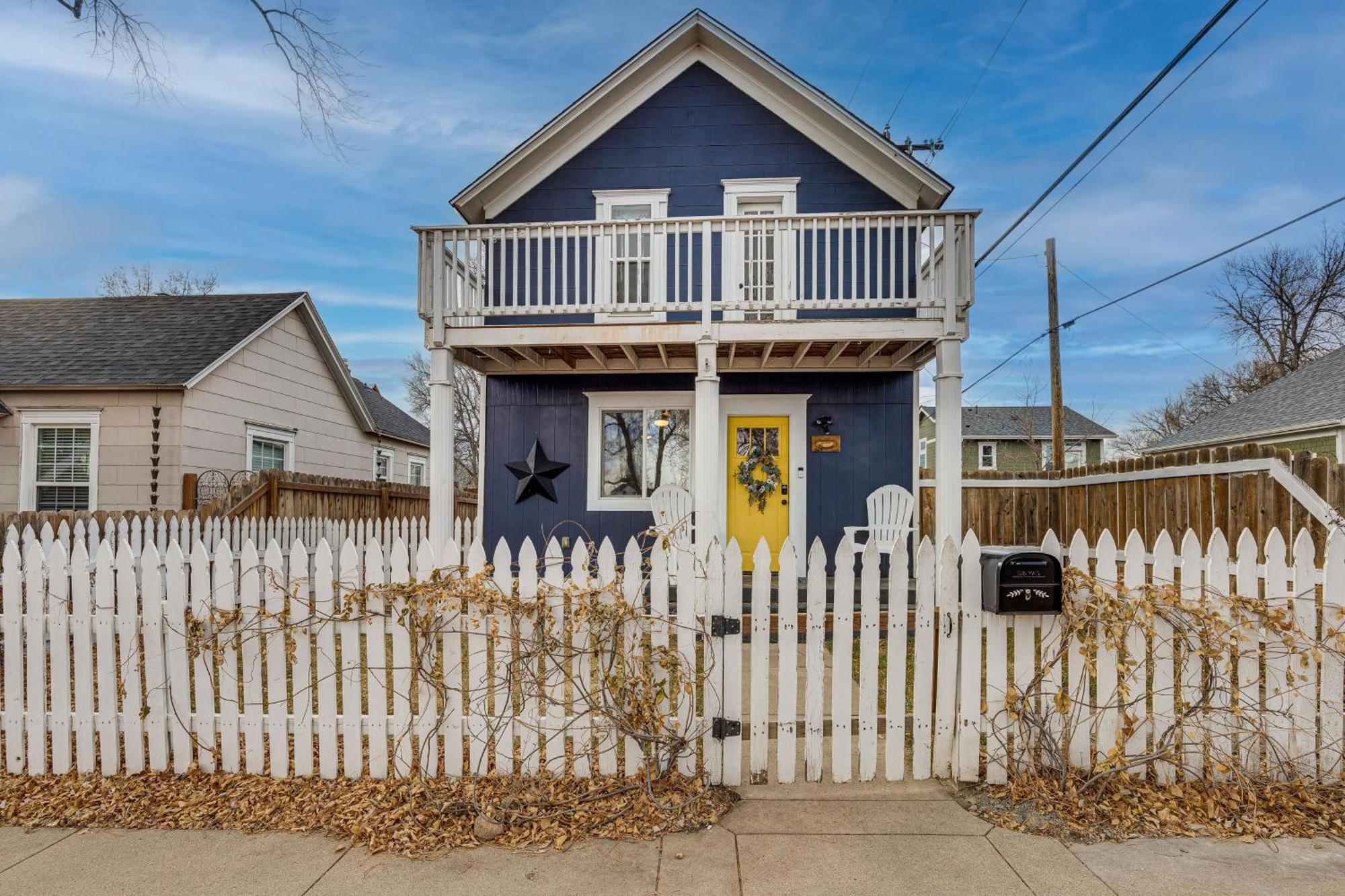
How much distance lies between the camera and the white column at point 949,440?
6.41 meters

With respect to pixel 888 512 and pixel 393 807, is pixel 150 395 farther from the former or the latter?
pixel 888 512

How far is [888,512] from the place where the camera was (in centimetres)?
809

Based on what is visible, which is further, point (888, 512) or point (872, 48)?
point (872, 48)

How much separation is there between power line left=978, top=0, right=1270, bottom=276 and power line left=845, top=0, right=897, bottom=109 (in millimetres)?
3417

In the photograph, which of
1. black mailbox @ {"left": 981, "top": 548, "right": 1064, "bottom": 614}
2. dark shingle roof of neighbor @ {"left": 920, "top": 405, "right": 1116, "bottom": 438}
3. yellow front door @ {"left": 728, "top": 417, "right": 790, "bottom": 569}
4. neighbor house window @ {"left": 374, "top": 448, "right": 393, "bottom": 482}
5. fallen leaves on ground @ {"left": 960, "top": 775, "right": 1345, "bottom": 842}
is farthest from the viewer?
dark shingle roof of neighbor @ {"left": 920, "top": 405, "right": 1116, "bottom": 438}

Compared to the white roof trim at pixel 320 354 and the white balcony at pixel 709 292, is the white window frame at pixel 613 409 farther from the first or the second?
the white roof trim at pixel 320 354

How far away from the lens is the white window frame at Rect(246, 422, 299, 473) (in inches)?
414

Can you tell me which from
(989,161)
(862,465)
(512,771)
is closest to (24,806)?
(512,771)

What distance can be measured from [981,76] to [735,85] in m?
3.87

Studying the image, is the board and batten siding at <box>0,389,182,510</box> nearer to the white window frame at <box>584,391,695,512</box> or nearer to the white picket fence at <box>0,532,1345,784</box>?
the white window frame at <box>584,391,695,512</box>

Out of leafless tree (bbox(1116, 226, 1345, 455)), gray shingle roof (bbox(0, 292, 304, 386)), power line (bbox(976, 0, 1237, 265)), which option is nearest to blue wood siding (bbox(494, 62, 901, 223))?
power line (bbox(976, 0, 1237, 265))

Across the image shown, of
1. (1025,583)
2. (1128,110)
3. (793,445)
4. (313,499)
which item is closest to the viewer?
(1025,583)

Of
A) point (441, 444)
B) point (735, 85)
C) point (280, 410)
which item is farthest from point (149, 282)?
point (735, 85)

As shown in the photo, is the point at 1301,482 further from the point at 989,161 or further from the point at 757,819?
the point at 989,161
